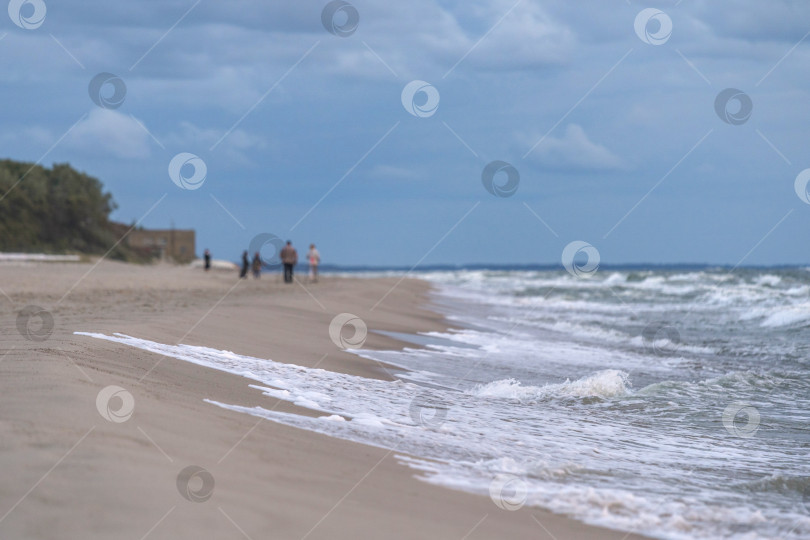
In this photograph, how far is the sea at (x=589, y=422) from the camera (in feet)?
15.8

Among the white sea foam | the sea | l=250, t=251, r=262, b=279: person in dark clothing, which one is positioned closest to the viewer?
the sea

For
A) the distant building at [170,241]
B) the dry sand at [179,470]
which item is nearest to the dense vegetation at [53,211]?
the distant building at [170,241]

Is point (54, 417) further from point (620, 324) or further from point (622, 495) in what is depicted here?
point (620, 324)

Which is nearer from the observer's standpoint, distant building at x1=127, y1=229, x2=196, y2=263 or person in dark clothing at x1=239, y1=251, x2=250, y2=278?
person in dark clothing at x1=239, y1=251, x2=250, y2=278

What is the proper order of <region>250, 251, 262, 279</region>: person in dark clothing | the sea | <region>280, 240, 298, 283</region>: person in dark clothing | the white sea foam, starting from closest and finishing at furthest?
the sea < the white sea foam < <region>280, 240, 298, 283</region>: person in dark clothing < <region>250, 251, 262, 279</region>: person in dark clothing

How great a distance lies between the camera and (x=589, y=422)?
24.8 ft

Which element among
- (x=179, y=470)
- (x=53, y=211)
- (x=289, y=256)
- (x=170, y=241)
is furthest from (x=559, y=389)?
(x=170, y=241)

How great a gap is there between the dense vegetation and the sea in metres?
43.3

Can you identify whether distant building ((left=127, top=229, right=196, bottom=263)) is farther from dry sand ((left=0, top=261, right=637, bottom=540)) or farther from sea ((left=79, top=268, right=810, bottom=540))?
dry sand ((left=0, top=261, right=637, bottom=540))

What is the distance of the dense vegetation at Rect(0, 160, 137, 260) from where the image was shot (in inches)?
2052

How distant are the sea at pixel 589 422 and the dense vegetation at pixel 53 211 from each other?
4334 cm

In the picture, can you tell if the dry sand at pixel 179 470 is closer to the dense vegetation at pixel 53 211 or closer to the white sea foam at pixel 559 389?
the white sea foam at pixel 559 389

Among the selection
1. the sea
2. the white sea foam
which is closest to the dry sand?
the sea

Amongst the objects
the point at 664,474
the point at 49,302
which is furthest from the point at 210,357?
the point at 49,302
